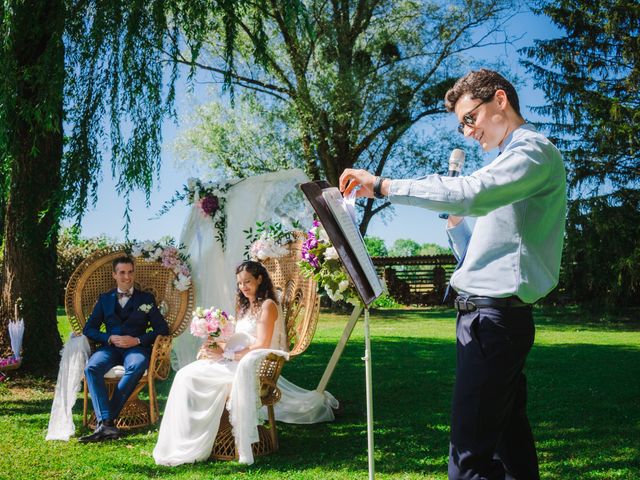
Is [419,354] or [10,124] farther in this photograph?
[419,354]

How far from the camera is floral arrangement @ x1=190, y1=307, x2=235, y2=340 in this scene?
14.1 ft

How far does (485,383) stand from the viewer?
6.43 feet

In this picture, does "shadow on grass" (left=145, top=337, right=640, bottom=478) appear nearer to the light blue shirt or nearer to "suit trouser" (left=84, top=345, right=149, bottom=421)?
"suit trouser" (left=84, top=345, right=149, bottom=421)

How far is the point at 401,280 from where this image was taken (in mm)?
20797

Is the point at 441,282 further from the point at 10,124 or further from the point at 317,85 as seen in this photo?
the point at 10,124

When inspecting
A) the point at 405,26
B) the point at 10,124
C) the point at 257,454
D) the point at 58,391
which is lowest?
the point at 257,454

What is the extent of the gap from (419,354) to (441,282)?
11.8m

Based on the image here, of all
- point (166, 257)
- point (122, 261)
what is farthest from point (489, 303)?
point (166, 257)

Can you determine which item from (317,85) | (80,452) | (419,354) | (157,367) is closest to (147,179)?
(157,367)

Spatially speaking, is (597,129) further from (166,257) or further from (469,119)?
(469,119)

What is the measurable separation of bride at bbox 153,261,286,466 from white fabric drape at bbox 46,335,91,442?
98cm

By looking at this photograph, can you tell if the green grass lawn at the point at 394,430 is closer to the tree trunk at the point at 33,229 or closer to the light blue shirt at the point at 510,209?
the tree trunk at the point at 33,229

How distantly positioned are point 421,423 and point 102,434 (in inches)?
94.4

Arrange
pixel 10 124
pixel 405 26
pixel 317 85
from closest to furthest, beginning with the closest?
pixel 10 124 → pixel 317 85 → pixel 405 26
